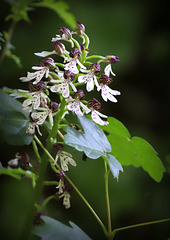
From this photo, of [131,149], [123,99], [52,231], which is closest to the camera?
[52,231]

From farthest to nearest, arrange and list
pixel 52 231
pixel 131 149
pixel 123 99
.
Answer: pixel 123 99 < pixel 131 149 < pixel 52 231

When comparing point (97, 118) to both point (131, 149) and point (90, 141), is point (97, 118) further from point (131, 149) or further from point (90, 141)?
point (131, 149)

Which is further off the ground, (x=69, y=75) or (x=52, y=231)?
(x=69, y=75)

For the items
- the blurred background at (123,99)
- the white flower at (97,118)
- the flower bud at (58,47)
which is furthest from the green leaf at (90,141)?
the blurred background at (123,99)

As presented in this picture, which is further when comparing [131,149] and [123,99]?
[123,99]

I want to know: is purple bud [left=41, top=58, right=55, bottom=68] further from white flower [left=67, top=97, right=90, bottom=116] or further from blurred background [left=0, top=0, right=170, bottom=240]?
blurred background [left=0, top=0, right=170, bottom=240]

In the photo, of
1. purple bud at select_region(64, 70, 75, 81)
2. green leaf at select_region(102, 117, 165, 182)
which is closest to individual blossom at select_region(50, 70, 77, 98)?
purple bud at select_region(64, 70, 75, 81)

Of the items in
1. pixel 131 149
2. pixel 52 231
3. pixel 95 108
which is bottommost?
pixel 52 231

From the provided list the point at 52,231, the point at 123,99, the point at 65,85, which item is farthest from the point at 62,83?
the point at 123,99
